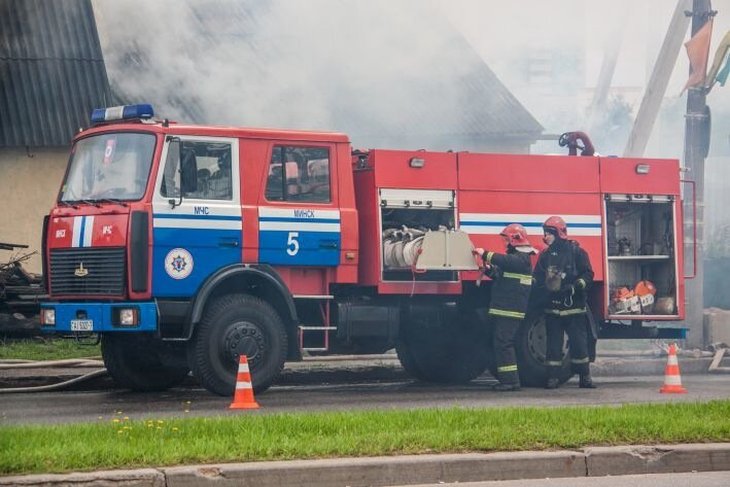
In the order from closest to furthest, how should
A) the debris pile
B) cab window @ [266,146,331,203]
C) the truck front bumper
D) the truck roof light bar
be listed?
the truck front bumper < the truck roof light bar < cab window @ [266,146,331,203] < the debris pile

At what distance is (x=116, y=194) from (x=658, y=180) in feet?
19.4

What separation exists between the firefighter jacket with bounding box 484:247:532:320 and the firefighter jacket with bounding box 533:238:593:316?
0.41 m

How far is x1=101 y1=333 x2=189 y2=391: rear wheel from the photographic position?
44.7ft

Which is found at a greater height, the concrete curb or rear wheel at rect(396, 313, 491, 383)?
rear wheel at rect(396, 313, 491, 383)

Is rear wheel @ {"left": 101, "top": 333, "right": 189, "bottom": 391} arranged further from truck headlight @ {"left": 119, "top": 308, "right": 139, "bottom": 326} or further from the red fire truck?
truck headlight @ {"left": 119, "top": 308, "right": 139, "bottom": 326}

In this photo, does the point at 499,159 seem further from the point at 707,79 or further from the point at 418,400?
the point at 707,79

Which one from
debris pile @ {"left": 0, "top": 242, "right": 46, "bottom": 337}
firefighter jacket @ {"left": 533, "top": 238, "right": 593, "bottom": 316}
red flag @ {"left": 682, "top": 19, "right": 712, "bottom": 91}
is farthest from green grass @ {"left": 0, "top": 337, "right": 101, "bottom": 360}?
red flag @ {"left": 682, "top": 19, "right": 712, "bottom": 91}

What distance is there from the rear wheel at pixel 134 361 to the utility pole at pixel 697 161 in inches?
279

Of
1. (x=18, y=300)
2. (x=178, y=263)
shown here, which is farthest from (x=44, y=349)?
(x=178, y=263)

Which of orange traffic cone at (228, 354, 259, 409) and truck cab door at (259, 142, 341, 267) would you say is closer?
orange traffic cone at (228, 354, 259, 409)

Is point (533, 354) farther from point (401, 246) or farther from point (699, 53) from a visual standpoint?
point (699, 53)

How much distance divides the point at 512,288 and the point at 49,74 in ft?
29.5

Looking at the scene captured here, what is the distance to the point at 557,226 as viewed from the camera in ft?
46.2

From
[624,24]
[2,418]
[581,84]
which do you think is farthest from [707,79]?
[581,84]
